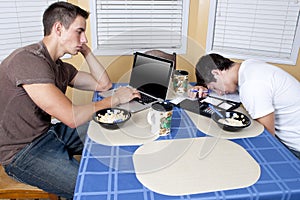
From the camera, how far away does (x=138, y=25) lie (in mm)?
2395

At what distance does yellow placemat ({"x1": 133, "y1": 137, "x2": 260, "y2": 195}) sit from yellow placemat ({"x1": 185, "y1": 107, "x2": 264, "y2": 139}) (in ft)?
0.20

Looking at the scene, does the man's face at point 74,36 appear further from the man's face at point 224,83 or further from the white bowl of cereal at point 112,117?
the man's face at point 224,83

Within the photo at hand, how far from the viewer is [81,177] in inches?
39.5

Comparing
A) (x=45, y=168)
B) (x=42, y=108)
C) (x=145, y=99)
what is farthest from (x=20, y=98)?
(x=145, y=99)

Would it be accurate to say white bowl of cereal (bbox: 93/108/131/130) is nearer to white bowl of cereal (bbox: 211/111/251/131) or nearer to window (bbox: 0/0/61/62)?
white bowl of cereal (bbox: 211/111/251/131)

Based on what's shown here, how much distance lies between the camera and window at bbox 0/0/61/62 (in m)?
2.13

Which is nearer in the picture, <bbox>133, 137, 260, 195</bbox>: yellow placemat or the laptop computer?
<bbox>133, 137, 260, 195</bbox>: yellow placemat

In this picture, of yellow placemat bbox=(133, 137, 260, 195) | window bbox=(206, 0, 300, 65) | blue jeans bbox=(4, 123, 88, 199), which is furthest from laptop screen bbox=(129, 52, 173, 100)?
window bbox=(206, 0, 300, 65)

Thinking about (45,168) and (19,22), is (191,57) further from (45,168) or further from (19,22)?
(45,168)

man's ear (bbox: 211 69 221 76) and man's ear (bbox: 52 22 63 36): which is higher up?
man's ear (bbox: 52 22 63 36)

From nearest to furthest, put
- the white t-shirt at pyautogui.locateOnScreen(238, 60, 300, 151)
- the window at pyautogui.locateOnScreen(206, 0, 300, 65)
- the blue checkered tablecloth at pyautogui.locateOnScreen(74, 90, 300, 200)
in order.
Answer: the blue checkered tablecloth at pyautogui.locateOnScreen(74, 90, 300, 200), the white t-shirt at pyautogui.locateOnScreen(238, 60, 300, 151), the window at pyautogui.locateOnScreen(206, 0, 300, 65)

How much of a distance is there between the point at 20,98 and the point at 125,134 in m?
0.55

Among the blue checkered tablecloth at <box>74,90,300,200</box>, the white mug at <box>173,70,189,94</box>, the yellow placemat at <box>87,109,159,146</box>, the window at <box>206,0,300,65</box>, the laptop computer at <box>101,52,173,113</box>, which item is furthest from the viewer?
the window at <box>206,0,300,65</box>

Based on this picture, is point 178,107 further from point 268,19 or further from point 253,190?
point 268,19
